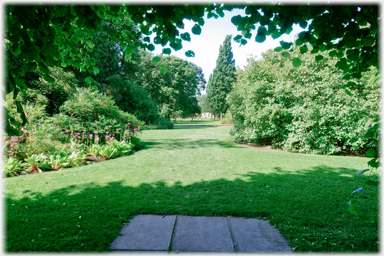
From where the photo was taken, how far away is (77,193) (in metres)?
4.32

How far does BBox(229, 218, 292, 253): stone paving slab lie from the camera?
256cm

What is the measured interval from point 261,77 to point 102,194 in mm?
9718

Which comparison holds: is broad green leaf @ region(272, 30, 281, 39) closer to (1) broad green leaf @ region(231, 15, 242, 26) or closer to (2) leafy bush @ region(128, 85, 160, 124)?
(1) broad green leaf @ region(231, 15, 242, 26)

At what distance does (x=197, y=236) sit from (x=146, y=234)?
687mm

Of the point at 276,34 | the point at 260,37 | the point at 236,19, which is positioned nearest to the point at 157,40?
the point at 236,19

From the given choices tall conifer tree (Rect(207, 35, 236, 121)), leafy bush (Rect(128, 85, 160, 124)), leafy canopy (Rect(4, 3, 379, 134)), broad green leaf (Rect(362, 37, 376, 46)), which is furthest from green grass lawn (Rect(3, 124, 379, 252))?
tall conifer tree (Rect(207, 35, 236, 121))

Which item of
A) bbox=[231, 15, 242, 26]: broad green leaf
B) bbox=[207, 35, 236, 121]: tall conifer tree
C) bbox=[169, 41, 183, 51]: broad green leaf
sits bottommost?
bbox=[169, 41, 183, 51]: broad green leaf

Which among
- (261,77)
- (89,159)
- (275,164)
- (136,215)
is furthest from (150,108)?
(136,215)

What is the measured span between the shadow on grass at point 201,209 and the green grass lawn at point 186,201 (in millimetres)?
12

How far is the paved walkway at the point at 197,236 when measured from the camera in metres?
2.54

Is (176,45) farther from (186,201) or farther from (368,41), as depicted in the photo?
(186,201)

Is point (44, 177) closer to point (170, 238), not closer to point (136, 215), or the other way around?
point (136, 215)

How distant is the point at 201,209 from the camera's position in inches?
142

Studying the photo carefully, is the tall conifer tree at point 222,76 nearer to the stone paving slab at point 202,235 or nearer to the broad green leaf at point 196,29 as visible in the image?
the stone paving slab at point 202,235
